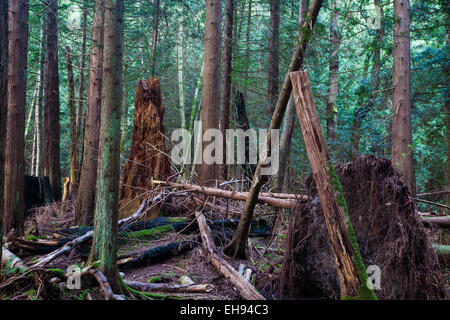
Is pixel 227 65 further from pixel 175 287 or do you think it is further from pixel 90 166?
pixel 175 287

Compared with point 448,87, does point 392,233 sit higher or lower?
lower

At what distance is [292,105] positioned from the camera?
9.24 metres

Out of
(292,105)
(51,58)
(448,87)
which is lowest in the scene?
(292,105)

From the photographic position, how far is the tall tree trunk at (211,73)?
10578 mm

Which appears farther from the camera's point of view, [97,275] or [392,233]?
[392,233]

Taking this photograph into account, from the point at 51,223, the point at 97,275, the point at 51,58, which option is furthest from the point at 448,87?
the point at 51,58

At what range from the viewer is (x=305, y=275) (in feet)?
17.4

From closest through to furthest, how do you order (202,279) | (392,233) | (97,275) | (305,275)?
(97,275), (392,233), (305,275), (202,279)

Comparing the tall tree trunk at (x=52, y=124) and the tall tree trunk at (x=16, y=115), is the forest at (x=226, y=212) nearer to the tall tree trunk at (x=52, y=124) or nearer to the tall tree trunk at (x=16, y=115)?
the tall tree trunk at (x=16, y=115)

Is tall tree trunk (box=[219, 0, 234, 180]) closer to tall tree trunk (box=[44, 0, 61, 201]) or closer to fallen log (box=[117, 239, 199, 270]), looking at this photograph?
fallen log (box=[117, 239, 199, 270])

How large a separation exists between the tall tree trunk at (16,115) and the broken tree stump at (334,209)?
7.24 meters
